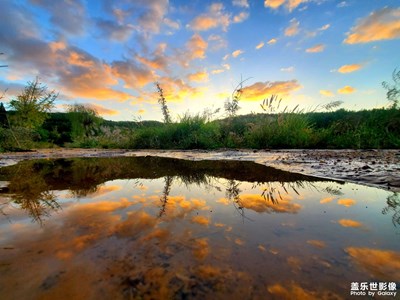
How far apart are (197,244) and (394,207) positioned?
1314 millimetres

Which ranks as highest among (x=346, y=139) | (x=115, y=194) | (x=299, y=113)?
(x=299, y=113)

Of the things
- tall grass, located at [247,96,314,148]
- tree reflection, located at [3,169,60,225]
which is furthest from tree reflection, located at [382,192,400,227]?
tall grass, located at [247,96,314,148]

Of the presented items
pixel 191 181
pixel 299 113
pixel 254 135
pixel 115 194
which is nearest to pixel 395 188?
pixel 191 181

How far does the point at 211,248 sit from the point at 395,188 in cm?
185

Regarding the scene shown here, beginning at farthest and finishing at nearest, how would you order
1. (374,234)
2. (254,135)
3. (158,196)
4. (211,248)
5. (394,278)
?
(254,135) → (158,196) → (374,234) → (211,248) → (394,278)

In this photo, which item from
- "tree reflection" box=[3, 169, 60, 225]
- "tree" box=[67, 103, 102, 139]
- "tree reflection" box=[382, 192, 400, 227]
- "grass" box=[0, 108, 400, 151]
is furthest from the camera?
"tree" box=[67, 103, 102, 139]

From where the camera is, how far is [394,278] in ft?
2.39

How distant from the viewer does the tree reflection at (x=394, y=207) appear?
1.22 metres

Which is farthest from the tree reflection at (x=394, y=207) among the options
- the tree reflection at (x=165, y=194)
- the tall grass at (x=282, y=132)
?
the tall grass at (x=282, y=132)

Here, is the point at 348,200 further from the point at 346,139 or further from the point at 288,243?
the point at 346,139

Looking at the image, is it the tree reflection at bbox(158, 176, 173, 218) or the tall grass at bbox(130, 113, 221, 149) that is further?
the tall grass at bbox(130, 113, 221, 149)

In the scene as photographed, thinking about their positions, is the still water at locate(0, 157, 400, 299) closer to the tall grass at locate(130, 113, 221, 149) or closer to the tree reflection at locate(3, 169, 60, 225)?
the tree reflection at locate(3, 169, 60, 225)

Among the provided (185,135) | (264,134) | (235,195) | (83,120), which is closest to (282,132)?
(264,134)

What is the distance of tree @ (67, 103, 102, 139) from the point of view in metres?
16.9
